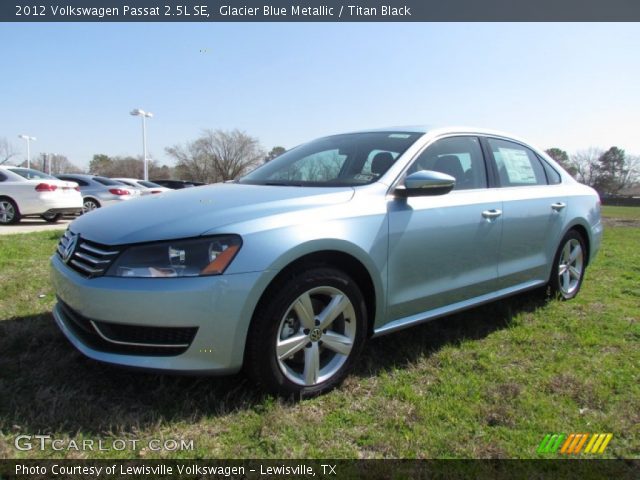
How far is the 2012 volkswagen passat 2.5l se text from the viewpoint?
227 cm

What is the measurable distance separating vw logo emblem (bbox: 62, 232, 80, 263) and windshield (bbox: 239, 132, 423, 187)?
1236mm

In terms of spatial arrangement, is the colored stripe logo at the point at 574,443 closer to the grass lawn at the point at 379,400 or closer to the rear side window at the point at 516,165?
the grass lawn at the point at 379,400

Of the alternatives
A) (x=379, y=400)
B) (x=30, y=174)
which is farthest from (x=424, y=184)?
(x=30, y=174)

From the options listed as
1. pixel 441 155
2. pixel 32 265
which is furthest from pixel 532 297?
pixel 32 265

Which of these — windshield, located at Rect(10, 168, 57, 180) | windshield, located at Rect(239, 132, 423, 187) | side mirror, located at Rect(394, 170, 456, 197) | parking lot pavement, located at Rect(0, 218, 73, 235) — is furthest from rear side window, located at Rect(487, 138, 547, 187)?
windshield, located at Rect(10, 168, 57, 180)

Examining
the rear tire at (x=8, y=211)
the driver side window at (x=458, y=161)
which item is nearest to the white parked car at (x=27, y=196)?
the rear tire at (x=8, y=211)

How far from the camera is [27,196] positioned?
1021 cm

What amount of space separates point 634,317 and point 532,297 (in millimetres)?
843

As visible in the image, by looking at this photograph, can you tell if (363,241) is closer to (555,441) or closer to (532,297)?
(555,441)

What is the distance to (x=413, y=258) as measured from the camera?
2.97 metres

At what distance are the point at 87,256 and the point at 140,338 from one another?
1.80ft

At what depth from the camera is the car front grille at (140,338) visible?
226 cm

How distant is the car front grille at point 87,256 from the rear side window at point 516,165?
2.88 m

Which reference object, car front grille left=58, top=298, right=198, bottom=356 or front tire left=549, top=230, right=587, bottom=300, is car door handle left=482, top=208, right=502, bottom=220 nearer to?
front tire left=549, top=230, right=587, bottom=300
